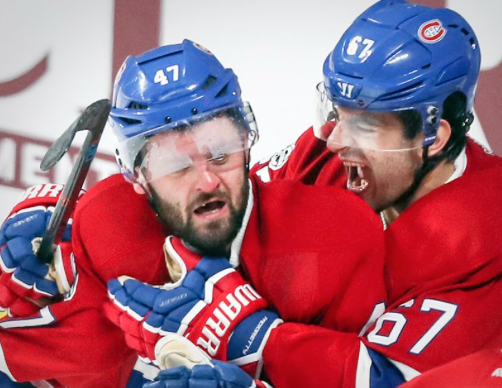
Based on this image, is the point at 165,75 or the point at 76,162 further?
the point at 76,162

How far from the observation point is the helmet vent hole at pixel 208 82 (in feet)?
5.18

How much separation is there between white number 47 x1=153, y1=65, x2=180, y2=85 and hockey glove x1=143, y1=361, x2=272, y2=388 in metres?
0.41

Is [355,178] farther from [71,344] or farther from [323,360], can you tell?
[71,344]

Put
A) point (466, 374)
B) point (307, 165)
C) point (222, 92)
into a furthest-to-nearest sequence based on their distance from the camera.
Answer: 1. point (307, 165)
2. point (222, 92)
3. point (466, 374)

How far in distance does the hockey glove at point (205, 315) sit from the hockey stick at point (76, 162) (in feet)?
→ 0.68

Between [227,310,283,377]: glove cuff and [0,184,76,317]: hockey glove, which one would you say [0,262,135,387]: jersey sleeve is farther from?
[227,310,283,377]: glove cuff

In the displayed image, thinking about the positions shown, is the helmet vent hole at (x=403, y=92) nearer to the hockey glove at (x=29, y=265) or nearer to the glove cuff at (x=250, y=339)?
the glove cuff at (x=250, y=339)

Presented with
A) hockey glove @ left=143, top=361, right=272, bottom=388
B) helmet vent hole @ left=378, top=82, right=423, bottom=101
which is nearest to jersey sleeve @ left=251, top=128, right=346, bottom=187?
helmet vent hole @ left=378, top=82, right=423, bottom=101

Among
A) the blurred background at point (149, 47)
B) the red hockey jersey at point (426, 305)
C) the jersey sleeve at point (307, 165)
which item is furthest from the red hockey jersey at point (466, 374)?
the blurred background at point (149, 47)

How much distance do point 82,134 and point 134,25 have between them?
0.27 m

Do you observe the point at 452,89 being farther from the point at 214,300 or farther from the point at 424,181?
the point at 214,300

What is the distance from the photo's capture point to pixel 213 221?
1.61 metres

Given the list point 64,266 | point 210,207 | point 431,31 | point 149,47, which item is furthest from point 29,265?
point 431,31

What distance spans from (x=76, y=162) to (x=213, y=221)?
26 centimetres
